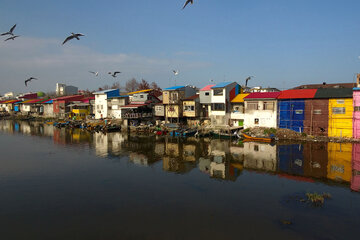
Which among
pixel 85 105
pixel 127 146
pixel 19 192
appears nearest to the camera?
pixel 19 192

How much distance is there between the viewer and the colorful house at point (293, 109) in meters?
36.3

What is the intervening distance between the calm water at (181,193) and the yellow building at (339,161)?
3.5 inches

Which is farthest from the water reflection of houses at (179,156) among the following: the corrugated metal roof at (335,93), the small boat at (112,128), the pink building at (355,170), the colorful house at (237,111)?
the corrugated metal roof at (335,93)

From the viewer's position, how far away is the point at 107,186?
1842cm

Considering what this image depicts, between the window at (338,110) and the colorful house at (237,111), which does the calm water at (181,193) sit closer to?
the window at (338,110)

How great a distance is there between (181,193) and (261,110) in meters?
27.5

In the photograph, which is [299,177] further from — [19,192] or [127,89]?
[127,89]

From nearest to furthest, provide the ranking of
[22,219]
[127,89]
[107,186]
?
1. [22,219]
2. [107,186]
3. [127,89]

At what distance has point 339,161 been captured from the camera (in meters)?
23.8

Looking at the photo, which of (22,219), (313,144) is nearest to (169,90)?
(313,144)

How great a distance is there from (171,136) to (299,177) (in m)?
25.8

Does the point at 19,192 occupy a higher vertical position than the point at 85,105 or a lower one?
lower

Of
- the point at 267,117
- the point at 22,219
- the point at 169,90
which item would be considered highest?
the point at 169,90

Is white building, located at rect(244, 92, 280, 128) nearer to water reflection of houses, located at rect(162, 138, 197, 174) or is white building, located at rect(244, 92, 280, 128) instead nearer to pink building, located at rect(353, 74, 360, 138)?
pink building, located at rect(353, 74, 360, 138)
